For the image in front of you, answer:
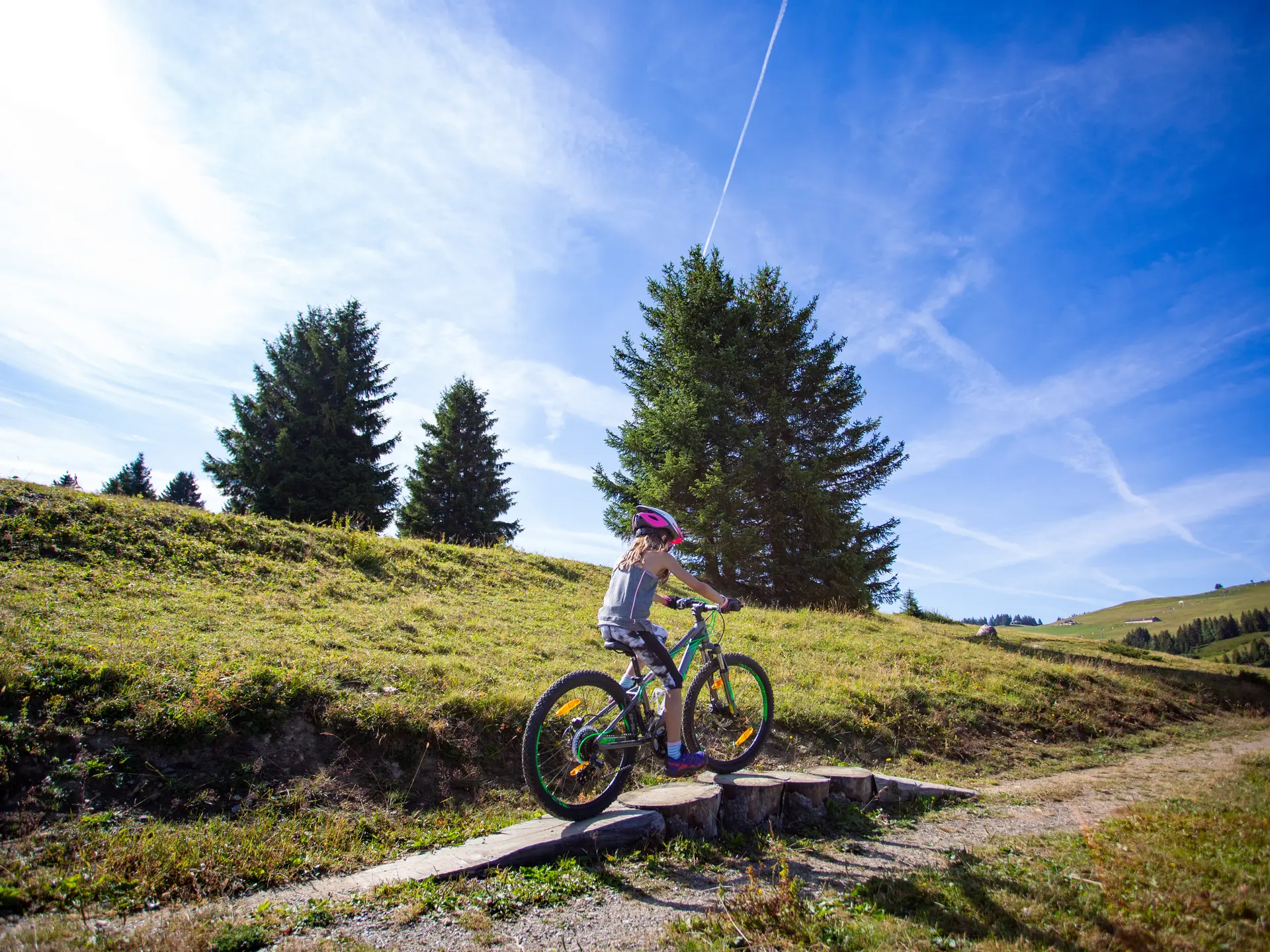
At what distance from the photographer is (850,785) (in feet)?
20.5

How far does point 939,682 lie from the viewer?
1104 centimetres

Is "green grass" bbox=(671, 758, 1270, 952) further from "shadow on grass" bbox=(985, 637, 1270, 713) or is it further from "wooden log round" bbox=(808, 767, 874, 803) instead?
"shadow on grass" bbox=(985, 637, 1270, 713)

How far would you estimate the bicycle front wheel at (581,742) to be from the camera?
4711 millimetres

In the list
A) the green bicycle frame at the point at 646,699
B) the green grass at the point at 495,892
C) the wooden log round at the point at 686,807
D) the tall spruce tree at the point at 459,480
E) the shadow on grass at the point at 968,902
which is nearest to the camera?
the shadow on grass at the point at 968,902

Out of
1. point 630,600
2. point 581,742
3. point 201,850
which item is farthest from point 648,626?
point 201,850

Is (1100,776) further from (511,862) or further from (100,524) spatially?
(100,524)

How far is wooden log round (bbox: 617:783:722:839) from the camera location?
4926 mm

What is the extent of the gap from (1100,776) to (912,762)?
9.08 feet

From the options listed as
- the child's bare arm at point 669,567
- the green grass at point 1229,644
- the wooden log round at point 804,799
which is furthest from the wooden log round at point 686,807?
the green grass at point 1229,644

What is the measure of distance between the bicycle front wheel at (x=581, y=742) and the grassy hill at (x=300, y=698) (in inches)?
23.7

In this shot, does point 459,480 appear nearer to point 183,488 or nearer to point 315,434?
point 315,434

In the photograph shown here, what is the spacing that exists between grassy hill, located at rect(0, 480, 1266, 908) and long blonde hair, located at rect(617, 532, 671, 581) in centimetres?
224

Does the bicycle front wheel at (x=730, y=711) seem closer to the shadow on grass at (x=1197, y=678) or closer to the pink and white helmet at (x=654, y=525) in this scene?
the pink and white helmet at (x=654, y=525)

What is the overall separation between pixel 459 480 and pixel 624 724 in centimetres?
2631
